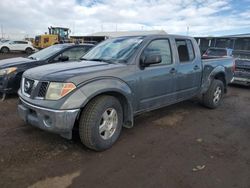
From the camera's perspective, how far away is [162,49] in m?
4.73

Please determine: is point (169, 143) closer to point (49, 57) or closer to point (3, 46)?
point (49, 57)

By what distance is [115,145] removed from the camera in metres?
3.94

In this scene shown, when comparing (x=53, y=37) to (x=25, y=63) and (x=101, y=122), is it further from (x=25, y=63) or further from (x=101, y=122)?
(x=101, y=122)

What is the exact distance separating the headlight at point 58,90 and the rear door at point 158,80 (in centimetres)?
133

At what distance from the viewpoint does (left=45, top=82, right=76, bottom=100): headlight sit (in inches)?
128

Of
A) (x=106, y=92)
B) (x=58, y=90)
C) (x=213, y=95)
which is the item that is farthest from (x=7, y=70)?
(x=213, y=95)

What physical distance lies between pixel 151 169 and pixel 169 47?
8.50ft

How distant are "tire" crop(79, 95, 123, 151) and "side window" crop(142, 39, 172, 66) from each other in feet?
4.09

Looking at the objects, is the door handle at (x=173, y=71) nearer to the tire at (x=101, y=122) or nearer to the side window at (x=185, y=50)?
the side window at (x=185, y=50)

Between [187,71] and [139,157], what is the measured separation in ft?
7.91

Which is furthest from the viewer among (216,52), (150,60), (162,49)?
(216,52)

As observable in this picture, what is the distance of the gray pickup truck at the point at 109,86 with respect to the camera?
3.30 m

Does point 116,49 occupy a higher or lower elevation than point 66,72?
higher

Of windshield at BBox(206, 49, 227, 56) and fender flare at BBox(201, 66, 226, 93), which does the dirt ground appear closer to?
fender flare at BBox(201, 66, 226, 93)
